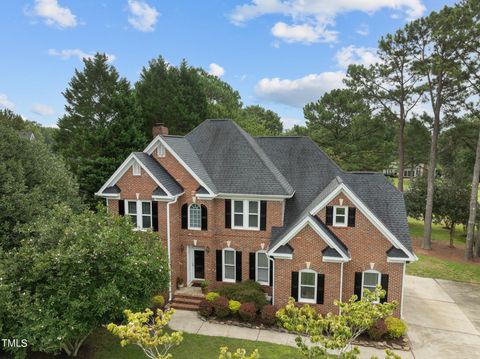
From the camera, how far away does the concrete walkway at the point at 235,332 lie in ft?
48.9

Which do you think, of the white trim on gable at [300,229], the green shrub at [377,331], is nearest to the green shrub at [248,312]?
the white trim on gable at [300,229]

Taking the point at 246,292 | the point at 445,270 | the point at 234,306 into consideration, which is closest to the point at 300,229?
the point at 246,292

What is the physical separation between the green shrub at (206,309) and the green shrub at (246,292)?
3.44ft

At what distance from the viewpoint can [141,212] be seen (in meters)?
19.9

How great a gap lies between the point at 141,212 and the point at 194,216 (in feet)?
10.5

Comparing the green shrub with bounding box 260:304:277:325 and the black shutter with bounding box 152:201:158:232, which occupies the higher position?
the black shutter with bounding box 152:201:158:232

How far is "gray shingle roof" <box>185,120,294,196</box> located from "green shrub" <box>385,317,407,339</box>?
26.6 ft

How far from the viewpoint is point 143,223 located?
2000 cm

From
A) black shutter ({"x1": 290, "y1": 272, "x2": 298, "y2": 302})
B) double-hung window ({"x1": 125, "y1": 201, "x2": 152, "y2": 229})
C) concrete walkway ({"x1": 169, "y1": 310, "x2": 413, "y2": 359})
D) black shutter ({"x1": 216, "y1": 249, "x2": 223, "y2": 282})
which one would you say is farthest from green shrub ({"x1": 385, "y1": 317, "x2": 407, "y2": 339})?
double-hung window ({"x1": 125, "y1": 201, "x2": 152, "y2": 229})

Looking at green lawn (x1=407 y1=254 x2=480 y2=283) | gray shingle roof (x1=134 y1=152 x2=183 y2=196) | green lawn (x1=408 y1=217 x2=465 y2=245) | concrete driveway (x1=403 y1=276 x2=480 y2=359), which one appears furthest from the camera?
green lawn (x1=408 y1=217 x2=465 y2=245)

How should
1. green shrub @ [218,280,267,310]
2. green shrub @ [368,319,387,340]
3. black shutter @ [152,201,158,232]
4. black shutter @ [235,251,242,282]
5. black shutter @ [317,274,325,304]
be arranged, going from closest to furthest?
green shrub @ [368,319,387,340], black shutter @ [317,274,325,304], green shrub @ [218,280,267,310], black shutter @ [152,201,158,232], black shutter @ [235,251,242,282]

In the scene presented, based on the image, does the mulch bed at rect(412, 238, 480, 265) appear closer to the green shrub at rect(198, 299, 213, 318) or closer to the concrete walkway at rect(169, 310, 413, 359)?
the concrete walkway at rect(169, 310, 413, 359)

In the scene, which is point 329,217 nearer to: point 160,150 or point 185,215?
point 185,215

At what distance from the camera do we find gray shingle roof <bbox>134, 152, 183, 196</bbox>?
19.1 meters
